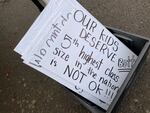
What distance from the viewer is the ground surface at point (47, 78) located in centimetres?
233

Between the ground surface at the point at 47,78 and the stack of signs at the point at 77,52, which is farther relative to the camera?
the ground surface at the point at 47,78

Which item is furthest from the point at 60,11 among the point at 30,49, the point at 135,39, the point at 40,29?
the point at 135,39

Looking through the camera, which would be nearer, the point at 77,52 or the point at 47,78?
the point at 77,52

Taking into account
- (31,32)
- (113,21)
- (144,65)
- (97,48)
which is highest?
(113,21)

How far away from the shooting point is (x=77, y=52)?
1877 millimetres

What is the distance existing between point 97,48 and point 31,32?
17.9 inches

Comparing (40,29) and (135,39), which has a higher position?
(135,39)

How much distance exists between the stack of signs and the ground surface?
25 cm

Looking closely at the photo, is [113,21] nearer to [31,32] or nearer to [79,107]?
[79,107]

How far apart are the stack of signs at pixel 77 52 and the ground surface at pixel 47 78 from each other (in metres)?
0.25

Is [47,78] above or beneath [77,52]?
beneath

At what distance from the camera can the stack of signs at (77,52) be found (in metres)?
1.71

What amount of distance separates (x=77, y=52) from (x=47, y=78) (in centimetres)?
82

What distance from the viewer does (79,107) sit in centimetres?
237
